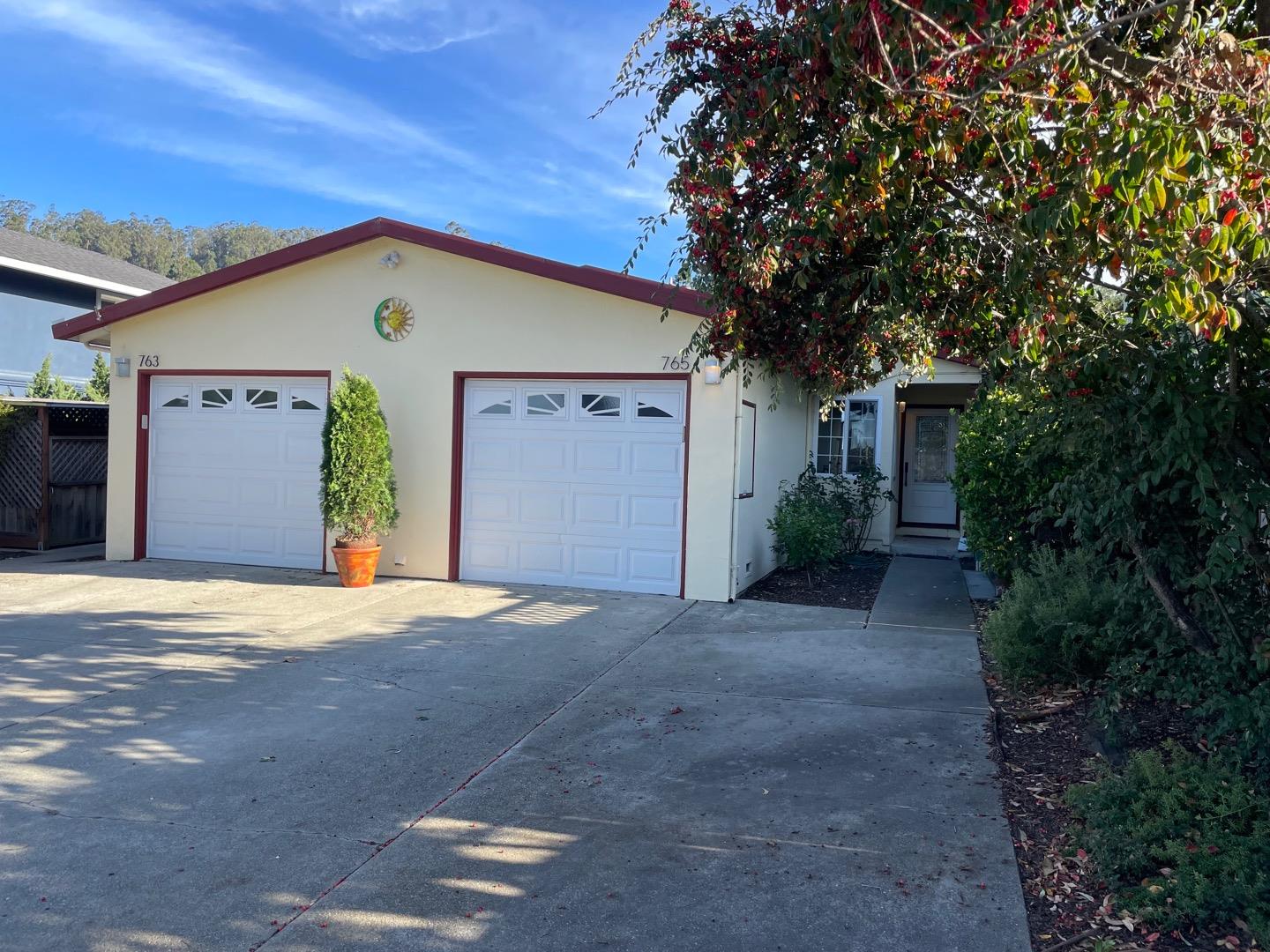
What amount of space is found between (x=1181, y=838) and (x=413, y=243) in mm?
9357

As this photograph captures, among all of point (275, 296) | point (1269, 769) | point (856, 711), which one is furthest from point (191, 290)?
point (1269, 769)

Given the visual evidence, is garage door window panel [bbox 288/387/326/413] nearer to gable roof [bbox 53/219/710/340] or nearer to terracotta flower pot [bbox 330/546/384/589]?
gable roof [bbox 53/219/710/340]

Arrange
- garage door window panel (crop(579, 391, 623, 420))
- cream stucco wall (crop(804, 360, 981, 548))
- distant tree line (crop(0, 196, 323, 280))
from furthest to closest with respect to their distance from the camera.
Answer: distant tree line (crop(0, 196, 323, 280))
cream stucco wall (crop(804, 360, 981, 548))
garage door window panel (crop(579, 391, 623, 420))

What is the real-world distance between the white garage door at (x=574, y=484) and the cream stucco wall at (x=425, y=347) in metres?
0.26

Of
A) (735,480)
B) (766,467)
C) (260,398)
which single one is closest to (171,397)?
(260,398)

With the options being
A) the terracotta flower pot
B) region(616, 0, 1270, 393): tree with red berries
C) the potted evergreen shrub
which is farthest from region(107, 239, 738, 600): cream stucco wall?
region(616, 0, 1270, 393): tree with red berries

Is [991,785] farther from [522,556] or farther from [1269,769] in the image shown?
[522,556]

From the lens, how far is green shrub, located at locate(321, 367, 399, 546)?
10.2 m

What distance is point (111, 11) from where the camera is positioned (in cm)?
1109

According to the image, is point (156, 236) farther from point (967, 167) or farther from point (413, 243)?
point (967, 167)

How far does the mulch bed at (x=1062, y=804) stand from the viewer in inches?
134

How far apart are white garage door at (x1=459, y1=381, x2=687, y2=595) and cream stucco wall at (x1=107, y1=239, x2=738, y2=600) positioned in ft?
0.87

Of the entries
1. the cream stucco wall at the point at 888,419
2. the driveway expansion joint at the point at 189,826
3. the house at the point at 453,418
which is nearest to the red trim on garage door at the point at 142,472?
the house at the point at 453,418

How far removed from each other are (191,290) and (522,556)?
5070 millimetres
